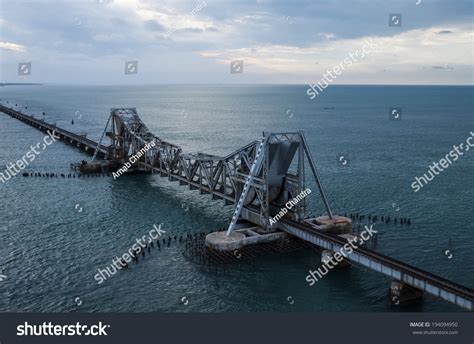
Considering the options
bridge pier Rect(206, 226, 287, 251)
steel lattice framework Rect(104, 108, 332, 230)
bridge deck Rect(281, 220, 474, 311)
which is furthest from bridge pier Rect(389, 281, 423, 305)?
steel lattice framework Rect(104, 108, 332, 230)

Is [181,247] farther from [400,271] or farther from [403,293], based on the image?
[403,293]

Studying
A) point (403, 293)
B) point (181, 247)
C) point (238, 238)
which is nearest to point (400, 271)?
point (403, 293)

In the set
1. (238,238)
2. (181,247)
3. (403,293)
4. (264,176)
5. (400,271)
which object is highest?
(264,176)

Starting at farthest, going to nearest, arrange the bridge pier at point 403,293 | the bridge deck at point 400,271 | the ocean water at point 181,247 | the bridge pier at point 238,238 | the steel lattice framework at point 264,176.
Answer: the steel lattice framework at point 264,176
the bridge pier at point 238,238
the ocean water at point 181,247
the bridge pier at point 403,293
the bridge deck at point 400,271

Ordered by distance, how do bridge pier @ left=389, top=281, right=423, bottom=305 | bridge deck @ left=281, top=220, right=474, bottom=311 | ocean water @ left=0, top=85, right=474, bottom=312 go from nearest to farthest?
1. bridge deck @ left=281, top=220, right=474, bottom=311
2. bridge pier @ left=389, top=281, right=423, bottom=305
3. ocean water @ left=0, top=85, right=474, bottom=312

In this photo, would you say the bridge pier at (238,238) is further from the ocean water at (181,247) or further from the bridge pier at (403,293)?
the bridge pier at (403,293)

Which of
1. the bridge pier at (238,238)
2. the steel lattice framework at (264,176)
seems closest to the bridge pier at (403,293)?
the bridge pier at (238,238)

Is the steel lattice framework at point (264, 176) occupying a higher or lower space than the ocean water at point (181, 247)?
higher

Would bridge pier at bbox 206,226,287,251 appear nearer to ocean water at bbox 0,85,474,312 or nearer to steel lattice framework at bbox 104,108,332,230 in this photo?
steel lattice framework at bbox 104,108,332,230

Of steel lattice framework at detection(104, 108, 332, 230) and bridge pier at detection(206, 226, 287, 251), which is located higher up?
steel lattice framework at detection(104, 108, 332, 230)
